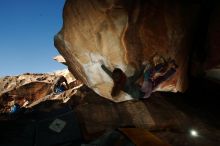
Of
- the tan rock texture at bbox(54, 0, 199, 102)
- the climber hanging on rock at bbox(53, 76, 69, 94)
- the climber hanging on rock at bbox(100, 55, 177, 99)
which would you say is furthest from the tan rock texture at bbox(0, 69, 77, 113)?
the climber hanging on rock at bbox(100, 55, 177, 99)

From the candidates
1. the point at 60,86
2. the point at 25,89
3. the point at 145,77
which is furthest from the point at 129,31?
the point at 25,89

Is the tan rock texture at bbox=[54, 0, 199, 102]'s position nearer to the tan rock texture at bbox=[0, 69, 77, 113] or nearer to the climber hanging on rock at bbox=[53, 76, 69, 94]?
the climber hanging on rock at bbox=[53, 76, 69, 94]

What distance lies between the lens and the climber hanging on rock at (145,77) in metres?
7.71

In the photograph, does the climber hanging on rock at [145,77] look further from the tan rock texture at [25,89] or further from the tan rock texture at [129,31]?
the tan rock texture at [25,89]

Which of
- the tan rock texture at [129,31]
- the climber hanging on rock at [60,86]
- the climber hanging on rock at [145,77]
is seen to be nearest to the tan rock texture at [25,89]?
the climber hanging on rock at [60,86]

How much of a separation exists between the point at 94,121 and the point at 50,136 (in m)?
1.29

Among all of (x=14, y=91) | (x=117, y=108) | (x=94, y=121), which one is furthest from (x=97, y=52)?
(x=14, y=91)

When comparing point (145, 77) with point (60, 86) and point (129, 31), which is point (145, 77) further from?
point (60, 86)

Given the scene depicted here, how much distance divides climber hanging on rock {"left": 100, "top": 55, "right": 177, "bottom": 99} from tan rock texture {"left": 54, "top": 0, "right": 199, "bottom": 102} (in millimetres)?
185

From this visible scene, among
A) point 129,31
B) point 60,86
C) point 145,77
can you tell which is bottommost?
point 60,86

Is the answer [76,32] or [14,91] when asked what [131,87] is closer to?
[76,32]

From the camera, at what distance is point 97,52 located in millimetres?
8055

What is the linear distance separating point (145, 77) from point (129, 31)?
5.11 ft

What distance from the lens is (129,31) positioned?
756 cm
